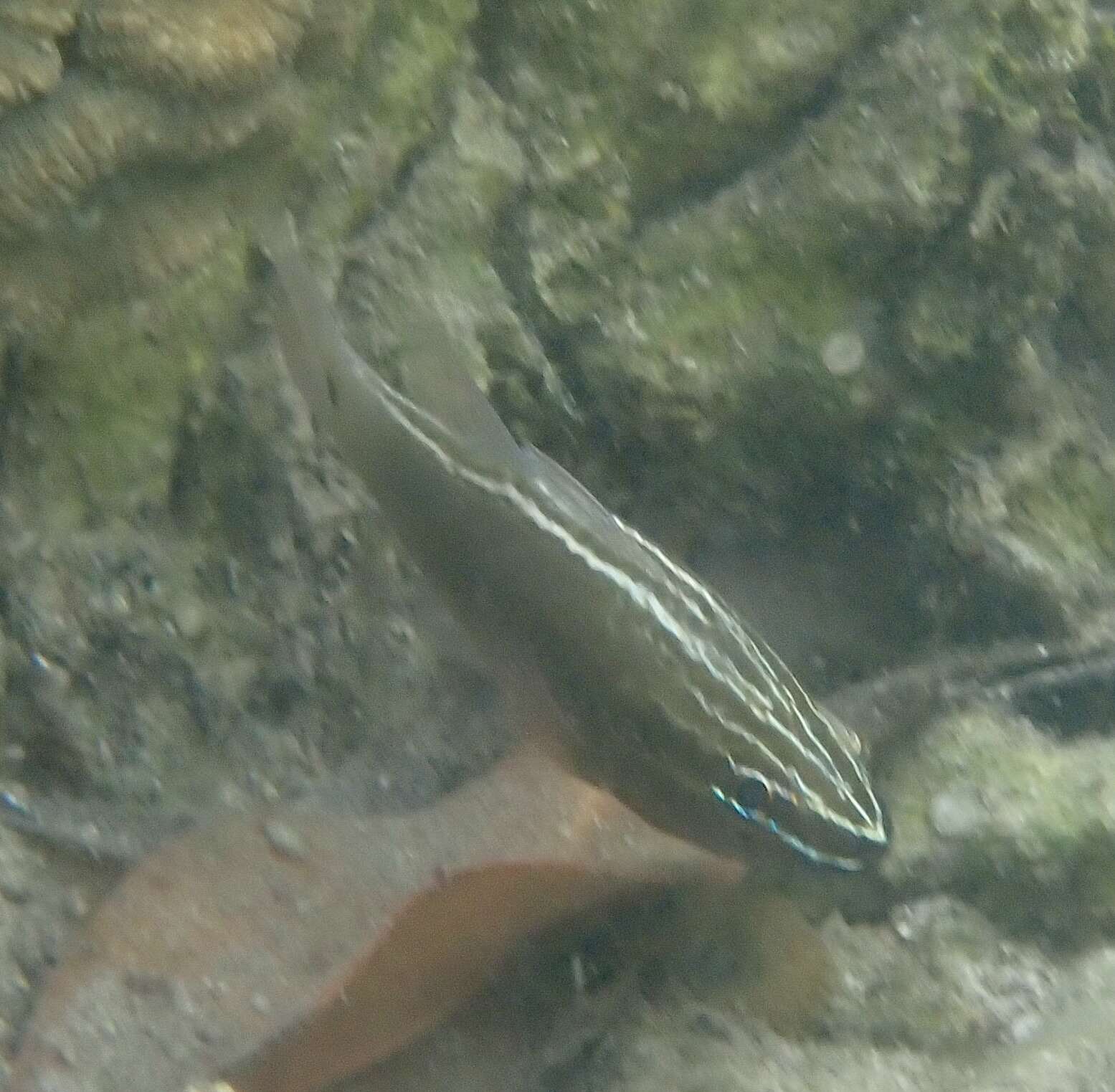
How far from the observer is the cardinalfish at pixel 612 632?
7.07 ft

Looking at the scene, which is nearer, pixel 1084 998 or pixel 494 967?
pixel 494 967

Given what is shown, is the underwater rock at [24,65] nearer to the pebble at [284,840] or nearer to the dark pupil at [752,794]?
the pebble at [284,840]

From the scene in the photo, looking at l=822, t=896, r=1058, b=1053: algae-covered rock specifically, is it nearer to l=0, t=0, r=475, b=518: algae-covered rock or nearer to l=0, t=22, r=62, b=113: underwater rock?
l=0, t=0, r=475, b=518: algae-covered rock

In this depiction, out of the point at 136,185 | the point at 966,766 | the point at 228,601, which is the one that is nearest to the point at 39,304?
the point at 136,185

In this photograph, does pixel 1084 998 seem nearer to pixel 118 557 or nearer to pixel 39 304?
pixel 118 557

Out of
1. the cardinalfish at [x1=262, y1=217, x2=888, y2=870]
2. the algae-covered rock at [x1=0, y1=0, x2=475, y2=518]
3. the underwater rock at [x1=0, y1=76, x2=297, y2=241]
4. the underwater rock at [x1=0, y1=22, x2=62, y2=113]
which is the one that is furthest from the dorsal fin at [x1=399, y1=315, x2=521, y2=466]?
the underwater rock at [x1=0, y1=22, x2=62, y2=113]

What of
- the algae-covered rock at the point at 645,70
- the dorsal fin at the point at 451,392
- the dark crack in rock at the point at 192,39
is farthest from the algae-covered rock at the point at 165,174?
the dorsal fin at the point at 451,392

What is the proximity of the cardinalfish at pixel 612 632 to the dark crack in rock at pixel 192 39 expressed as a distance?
1.48ft

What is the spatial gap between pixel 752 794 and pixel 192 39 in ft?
5.10

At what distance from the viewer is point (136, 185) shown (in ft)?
7.41

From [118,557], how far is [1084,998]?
221cm

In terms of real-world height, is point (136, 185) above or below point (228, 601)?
above

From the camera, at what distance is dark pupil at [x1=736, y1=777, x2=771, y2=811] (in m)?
2.14

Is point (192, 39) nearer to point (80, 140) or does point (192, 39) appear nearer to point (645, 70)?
point (80, 140)
